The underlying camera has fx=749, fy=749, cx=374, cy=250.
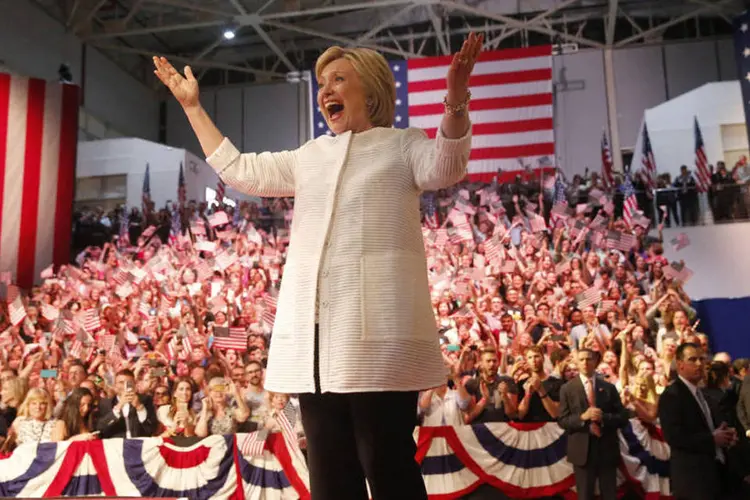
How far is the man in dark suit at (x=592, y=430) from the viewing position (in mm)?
5090

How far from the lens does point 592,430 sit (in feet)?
16.8

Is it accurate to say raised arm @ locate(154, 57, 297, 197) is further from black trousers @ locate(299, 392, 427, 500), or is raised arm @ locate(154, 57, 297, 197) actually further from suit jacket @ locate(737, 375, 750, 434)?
suit jacket @ locate(737, 375, 750, 434)

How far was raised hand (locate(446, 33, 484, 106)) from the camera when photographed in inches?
57.3

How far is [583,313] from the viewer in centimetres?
754

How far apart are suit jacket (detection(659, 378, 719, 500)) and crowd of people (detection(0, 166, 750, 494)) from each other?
29cm

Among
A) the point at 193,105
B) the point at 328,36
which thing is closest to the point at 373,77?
the point at 193,105

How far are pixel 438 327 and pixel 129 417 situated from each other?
8.83ft

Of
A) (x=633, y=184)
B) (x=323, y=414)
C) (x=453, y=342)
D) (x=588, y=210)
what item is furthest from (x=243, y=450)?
(x=633, y=184)

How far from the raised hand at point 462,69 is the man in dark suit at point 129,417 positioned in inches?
213

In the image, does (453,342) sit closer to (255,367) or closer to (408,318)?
(255,367)

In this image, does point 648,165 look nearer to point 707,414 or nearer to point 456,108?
point 707,414

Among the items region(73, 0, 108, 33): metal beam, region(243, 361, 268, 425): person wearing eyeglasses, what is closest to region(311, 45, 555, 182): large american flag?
region(73, 0, 108, 33): metal beam

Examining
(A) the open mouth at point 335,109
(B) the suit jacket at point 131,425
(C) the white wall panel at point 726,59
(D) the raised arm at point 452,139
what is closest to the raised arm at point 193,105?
(A) the open mouth at point 335,109

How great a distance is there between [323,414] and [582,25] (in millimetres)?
19892
